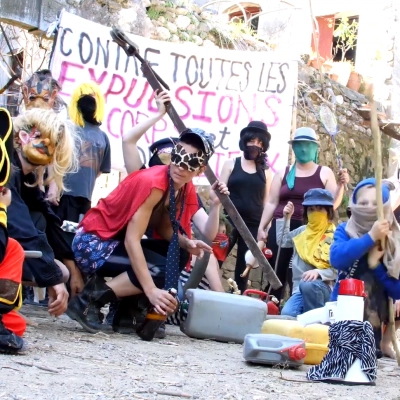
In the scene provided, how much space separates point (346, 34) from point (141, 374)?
37.2 ft

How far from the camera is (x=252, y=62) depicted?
720 centimetres

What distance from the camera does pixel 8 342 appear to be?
112 inches

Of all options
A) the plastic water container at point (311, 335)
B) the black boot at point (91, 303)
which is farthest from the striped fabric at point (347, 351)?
the black boot at point (91, 303)

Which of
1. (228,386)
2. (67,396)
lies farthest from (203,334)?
(67,396)

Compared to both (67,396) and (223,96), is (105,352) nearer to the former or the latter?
(67,396)

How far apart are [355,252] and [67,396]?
185 centimetres

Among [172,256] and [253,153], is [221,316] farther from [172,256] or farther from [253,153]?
[253,153]

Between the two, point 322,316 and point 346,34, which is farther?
point 346,34

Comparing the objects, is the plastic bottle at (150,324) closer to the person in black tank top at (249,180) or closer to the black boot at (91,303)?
the black boot at (91,303)

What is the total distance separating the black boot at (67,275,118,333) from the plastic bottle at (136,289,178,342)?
0.21 meters

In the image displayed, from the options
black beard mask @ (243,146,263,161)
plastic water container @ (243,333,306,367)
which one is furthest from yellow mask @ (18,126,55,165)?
black beard mask @ (243,146,263,161)

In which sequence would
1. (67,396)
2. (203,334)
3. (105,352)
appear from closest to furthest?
A: (67,396), (105,352), (203,334)

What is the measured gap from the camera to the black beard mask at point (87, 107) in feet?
16.8

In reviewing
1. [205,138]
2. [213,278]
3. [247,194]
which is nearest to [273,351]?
[205,138]
